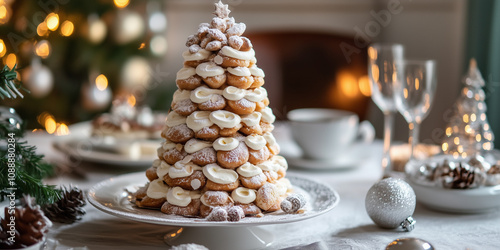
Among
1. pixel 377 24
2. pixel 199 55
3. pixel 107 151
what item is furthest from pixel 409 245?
pixel 377 24

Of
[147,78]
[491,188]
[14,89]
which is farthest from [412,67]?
[147,78]

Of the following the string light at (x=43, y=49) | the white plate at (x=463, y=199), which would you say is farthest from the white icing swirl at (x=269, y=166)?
the string light at (x=43, y=49)

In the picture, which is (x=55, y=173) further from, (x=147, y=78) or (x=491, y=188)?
(x=147, y=78)

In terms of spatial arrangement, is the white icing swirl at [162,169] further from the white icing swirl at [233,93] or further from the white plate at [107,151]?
the white plate at [107,151]

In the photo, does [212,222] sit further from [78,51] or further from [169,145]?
[78,51]

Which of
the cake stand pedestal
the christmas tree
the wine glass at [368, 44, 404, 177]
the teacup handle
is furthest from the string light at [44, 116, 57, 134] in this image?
the cake stand pedestal
